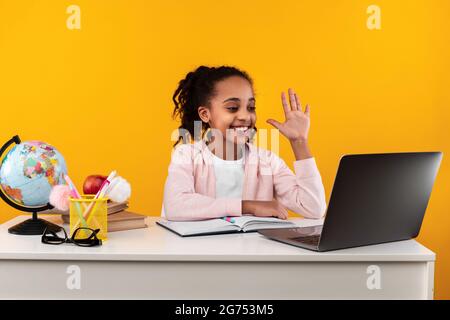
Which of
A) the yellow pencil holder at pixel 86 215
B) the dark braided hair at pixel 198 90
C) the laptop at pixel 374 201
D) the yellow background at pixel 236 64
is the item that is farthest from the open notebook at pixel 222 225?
the yellow background at pixel 236 64

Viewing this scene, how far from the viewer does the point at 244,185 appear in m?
2.10

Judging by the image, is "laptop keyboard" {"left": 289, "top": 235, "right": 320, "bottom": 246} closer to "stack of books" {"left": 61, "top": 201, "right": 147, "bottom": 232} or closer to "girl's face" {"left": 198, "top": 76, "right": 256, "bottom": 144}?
"stack of books" {"left": 61, "top": 201, "right": 147, "bottom": 232}

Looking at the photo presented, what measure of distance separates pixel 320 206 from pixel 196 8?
5.37ft

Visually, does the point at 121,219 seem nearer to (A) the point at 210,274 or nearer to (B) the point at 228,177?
(A) the point at 210,274

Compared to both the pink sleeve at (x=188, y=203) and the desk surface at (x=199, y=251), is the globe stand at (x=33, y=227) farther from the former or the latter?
the pink sleeve at (x=188, y=203)

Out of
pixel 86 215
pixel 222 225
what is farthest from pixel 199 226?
pixel 86 215

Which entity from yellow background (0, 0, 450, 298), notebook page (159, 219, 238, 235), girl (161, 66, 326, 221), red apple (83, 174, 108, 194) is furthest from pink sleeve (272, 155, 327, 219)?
yellow background (0, 0, 450, 298)

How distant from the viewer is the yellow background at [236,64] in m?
3.12

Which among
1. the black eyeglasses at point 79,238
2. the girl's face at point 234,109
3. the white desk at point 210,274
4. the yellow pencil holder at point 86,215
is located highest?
the girl's face at point 234,109

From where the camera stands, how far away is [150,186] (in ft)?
10.5

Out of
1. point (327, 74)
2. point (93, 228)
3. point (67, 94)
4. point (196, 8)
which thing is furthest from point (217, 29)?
point (93, 228)

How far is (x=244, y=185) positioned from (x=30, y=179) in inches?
30.8

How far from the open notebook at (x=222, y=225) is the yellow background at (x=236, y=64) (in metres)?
1.47

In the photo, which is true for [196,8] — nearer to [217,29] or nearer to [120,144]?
[217,29]
